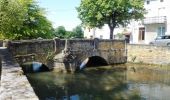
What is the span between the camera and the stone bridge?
1119 inches

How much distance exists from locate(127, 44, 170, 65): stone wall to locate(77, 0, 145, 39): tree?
602 cm

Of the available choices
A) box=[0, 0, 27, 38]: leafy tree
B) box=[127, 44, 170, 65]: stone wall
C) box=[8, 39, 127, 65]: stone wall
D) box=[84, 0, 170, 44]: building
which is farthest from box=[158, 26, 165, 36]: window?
box=[0, 0, 27, 38]: leafy tree

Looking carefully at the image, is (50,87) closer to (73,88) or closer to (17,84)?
(73,88)

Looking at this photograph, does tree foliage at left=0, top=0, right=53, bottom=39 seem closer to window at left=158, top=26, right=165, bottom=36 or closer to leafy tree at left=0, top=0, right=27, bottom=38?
leafy tree at left=0, top=0, right=27, bottom=38

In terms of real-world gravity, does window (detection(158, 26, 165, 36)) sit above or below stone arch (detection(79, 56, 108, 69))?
above

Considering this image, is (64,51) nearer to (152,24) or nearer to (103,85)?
(103,85)

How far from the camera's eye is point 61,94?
21.6 meters

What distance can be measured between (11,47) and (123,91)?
1040 centimetres

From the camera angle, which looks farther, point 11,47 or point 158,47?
point 158,47

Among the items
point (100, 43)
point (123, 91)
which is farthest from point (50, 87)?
point (100, 43)

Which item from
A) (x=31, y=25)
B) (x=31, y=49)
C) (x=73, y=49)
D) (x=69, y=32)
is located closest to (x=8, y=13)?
(x=31, y=49)

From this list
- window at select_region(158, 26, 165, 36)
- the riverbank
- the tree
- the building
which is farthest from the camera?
window at select_region(158, 26, 165, 36)

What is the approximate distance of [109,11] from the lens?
4178cm

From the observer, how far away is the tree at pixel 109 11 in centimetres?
4212
